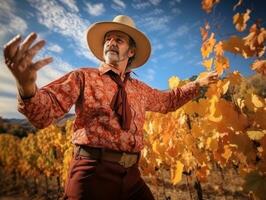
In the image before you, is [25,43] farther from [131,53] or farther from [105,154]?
[131,53]

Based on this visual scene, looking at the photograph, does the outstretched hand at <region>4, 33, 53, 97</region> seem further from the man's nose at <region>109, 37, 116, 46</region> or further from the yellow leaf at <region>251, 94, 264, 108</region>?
the yellow leaf at <region>251, 94, 264, 108</region>

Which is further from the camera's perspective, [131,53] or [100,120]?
[131,53]

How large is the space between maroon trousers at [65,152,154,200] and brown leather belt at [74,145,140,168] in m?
0.03

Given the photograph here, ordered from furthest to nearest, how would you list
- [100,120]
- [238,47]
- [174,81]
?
[174,81]
[100,120]
[238,47]

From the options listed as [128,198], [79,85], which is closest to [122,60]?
[79,85]

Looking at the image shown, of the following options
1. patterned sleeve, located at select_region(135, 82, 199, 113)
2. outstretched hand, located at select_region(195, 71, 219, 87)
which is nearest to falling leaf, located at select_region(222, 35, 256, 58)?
outstretched hand, located at select_region(195, 71, 219, 87)

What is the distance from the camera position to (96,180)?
7.43 feet

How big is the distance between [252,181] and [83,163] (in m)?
1.27

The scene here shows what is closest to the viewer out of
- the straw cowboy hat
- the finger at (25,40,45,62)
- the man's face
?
the finger at (25,40,45,62)

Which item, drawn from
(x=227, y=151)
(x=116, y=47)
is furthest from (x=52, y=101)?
(x=227, y=151)

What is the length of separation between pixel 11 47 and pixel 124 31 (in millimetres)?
1821

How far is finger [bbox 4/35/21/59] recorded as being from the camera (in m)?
1.49

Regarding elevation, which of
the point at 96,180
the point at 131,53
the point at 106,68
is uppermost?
the point at 131,53

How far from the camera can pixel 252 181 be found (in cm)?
180
